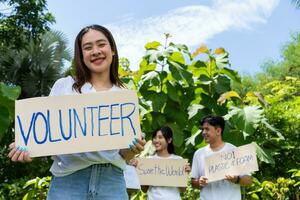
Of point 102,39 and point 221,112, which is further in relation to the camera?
point 221,112

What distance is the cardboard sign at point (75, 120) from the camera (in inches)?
66.6

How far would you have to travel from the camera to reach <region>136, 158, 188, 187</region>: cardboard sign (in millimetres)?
3514

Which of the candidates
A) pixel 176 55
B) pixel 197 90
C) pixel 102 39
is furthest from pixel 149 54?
pixel 102 39

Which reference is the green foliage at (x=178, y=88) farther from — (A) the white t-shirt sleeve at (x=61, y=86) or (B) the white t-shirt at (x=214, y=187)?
(A) the white t-shirt sleeve at (x=61, y=86)

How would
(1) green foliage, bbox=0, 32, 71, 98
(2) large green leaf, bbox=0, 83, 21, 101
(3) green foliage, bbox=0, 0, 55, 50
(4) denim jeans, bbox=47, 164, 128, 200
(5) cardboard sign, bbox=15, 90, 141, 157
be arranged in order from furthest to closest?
(1) green foliage, bbox=0, 32, 71, 98
(3) green foliage, bbox=0, 0, 55, 50
(2) large green leaf, bbox=0, 83, 21, 101
(5) cardboard sign, bbox=15, 90, 141, 157
(4) denim jeans, bbox=47, 164, 128, 200

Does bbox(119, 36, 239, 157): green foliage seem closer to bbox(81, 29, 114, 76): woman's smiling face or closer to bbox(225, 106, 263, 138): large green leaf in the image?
bbox(225, 106, 263, 138): large green leaf

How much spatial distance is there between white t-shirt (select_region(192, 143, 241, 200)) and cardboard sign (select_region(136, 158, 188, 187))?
0.30 ft

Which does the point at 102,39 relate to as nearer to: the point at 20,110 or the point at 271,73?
the point at 20,110

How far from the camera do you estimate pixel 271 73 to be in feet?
93.0

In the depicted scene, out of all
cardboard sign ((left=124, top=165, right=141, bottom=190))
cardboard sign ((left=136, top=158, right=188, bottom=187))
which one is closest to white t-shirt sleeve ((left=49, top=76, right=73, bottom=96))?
cardboard sign ((left=124, top=165, right=141, bottom=190))

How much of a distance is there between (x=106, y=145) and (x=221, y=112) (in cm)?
287

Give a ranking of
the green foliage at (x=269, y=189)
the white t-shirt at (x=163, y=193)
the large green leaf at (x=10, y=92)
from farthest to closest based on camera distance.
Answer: the green foliage at (x=269, y=189) → the white t-shirt at (x=163, y=193) → the large green leaf at (x=10, y=92)

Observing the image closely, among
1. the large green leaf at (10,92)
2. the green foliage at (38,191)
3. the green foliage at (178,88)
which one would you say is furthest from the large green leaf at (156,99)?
the large green leaf at (10,92)

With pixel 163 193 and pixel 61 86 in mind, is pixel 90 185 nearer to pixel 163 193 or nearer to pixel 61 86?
pixel 61 86
